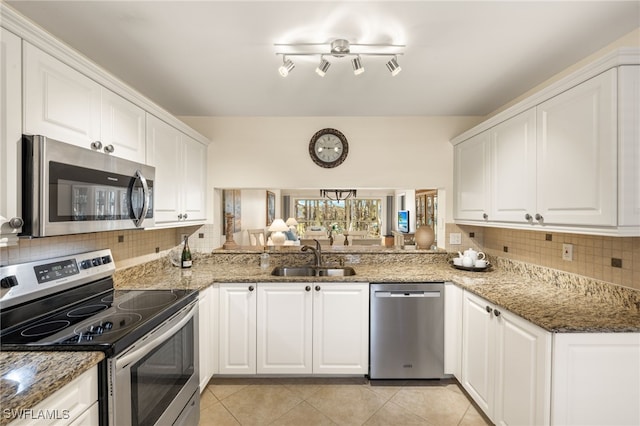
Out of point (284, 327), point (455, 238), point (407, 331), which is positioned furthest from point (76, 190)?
point (455, 238)

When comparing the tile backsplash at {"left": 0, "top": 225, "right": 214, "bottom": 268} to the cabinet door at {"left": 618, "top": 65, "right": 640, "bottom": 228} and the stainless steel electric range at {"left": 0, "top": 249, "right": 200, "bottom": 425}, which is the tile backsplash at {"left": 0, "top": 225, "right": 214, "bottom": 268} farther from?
the cabinet door at {"left": 618, "top": 65, "right": 640, "bottom": 228}

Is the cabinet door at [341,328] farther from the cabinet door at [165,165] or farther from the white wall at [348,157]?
the cabinet door at [165,165]

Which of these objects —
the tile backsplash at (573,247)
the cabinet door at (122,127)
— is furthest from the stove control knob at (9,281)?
the tile backsplash at (573,247)

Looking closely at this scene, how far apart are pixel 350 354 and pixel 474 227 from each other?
1770mm

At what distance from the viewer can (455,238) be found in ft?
10.0

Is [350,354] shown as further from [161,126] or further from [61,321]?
[161,126]

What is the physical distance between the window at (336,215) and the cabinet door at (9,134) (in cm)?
721

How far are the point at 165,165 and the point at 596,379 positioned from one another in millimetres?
2853

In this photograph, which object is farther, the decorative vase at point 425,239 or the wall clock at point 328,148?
the decorative vase at point 425,239

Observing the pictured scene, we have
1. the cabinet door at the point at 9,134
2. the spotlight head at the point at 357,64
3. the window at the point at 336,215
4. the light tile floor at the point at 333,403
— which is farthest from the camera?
the window at the point at 336,215

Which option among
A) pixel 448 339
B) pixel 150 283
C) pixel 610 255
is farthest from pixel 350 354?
pixel 610 255

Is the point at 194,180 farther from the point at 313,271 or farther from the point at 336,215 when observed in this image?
the point at 336,215

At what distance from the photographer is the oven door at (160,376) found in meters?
1.25

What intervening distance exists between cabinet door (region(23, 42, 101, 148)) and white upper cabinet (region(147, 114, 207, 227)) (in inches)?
20.7
